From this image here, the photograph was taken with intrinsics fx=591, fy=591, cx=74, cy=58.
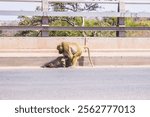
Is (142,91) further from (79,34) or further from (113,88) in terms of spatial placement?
(79,34)

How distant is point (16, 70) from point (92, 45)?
10.4 feet

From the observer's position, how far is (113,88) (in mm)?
12016

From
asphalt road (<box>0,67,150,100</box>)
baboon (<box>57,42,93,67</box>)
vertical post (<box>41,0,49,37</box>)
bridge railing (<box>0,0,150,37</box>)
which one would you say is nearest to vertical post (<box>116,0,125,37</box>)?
bridge railing (<box>0,0,150,37</box>)

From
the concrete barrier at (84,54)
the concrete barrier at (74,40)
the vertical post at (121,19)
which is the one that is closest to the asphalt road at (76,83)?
the concrete barrier at (84,54)

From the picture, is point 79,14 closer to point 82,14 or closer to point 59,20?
point 82,14

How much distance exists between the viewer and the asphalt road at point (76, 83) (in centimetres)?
1092

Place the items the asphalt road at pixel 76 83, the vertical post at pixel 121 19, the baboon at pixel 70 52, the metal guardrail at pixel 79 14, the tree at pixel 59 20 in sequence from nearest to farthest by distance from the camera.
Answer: the asphalt road at pixel 76 83
the baboon at pixel 70 52
the metal guardrail at pixel 79 14
the vertical post at pixel 121 19
the tree at pixel 59 20

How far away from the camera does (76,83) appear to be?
1288 cm

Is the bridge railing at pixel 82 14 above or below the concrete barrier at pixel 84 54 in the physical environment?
above

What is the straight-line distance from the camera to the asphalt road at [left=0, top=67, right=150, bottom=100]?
1092cm

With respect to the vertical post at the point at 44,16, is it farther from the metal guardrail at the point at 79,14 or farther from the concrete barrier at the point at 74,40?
the concrete barrier at the point at 74,40

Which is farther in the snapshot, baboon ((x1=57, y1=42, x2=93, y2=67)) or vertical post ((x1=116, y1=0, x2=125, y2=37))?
vertical post ((x1=116, y1=0, x2=125, y2=37))

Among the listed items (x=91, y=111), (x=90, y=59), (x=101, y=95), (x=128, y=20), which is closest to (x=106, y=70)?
(x=90, y=59)

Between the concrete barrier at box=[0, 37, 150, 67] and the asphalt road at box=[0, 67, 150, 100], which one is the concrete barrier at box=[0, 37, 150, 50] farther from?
the asphalt road at box=[0, 67, 150, 100]
